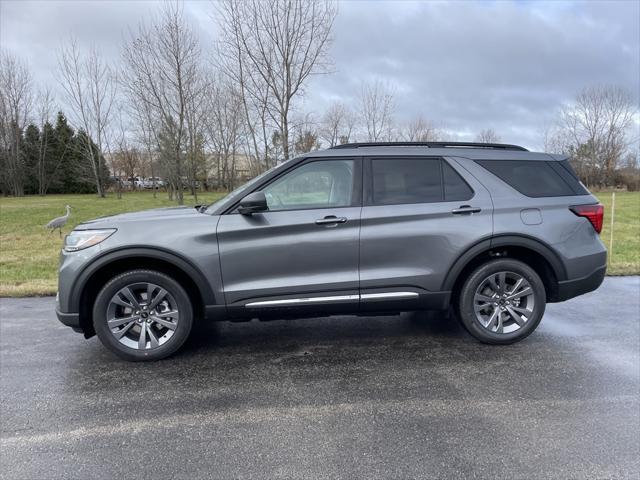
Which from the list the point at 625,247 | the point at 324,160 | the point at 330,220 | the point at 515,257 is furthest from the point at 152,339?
the point at 625,247

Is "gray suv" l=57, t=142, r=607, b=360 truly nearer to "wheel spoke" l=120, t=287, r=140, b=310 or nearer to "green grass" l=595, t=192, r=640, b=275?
"wheel spoke" l=120, t=287, r=140, b=310

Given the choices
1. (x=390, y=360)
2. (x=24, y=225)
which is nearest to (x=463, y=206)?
(x=390, y=360)

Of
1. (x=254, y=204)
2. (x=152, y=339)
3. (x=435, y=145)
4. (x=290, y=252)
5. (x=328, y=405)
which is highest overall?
(x=435, y=145)

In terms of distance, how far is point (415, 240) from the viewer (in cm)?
364

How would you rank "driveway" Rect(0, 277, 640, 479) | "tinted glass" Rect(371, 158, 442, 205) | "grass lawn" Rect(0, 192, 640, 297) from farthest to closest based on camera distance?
1. "grass lawn" Rect(0, 192, 640, 297)
2. "tinted glass" Rect(371, 158, 442, 205)
3. "driveway" Rect(0, 277, 640, 479)

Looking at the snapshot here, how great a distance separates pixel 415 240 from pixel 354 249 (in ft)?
1.85

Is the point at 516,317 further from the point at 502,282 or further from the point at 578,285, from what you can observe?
the point at 578,285

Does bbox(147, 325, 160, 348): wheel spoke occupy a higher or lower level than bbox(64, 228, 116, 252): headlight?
lower

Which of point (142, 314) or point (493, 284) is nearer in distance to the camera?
point (142, 314)

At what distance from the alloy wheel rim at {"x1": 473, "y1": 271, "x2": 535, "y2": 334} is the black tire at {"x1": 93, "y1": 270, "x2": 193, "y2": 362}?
105 inches

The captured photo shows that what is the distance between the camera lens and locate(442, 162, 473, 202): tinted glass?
148 inches

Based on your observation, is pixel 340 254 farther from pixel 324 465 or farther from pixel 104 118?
pixel 104 118

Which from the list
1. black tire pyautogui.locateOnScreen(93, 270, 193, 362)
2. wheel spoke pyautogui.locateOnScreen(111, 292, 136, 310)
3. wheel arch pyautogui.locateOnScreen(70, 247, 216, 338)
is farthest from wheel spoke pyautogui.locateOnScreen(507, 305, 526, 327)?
wheel spoke pyautogui.locateOnScreen(111, 292, 136, 310)

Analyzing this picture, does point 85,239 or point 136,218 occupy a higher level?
point 136,218
